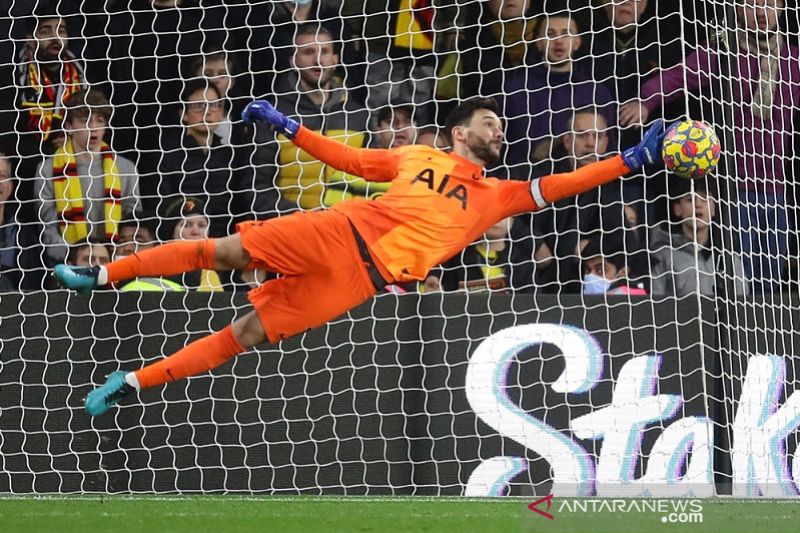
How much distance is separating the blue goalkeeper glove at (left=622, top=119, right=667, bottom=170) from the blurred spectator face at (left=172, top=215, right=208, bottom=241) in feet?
9.01

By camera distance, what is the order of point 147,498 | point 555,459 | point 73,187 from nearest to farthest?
point 147,498 → point 555,459 → point 73,187

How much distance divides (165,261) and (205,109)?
7.74 feet

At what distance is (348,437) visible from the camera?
7.32 m

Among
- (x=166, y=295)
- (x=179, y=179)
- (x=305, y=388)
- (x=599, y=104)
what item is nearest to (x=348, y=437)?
(x=305, y=388)

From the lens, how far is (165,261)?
598cm

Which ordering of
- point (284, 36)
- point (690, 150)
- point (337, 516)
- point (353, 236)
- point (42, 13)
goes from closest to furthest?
point (690, 150)
point (337, 516)
point (353, 236)
point (284, 36)
point (42, 13)

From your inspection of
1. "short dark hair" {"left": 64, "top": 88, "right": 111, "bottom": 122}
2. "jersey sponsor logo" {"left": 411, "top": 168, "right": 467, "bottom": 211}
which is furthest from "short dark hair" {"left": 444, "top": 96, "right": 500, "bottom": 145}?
"short dark hair" {"left": 64, "top": 88, "right": 111, "bottom": 122}

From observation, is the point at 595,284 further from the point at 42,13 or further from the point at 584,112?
the point at 42,13

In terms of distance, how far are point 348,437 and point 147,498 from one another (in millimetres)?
1244

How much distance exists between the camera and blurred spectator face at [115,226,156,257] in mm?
7746

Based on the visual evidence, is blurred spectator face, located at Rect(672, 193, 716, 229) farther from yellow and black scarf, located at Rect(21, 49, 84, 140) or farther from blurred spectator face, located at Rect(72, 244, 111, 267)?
yellow and black scarf, located at Rect(21, 49, 84, 140)

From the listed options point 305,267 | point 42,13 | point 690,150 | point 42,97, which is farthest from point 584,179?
point 42,13

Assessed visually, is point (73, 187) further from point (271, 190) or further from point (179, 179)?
point (271, 190)

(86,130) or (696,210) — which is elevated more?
(86,130)
